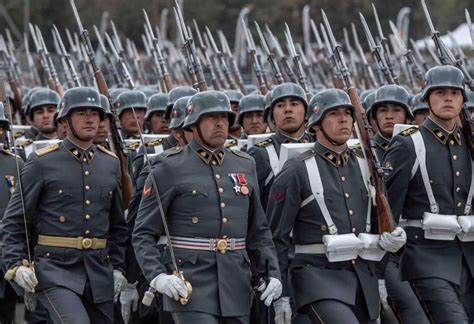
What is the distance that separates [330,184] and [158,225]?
1.27 meters

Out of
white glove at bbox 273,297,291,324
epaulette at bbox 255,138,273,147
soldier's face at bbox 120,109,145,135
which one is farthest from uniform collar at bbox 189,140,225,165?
soldier's face at bbox 120,109,145,135

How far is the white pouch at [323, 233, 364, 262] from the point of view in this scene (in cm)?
902

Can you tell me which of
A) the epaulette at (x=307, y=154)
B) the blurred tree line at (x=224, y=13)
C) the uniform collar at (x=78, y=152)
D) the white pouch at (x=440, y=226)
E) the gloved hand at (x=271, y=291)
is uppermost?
the blurred tree line at (x=224, y=13)

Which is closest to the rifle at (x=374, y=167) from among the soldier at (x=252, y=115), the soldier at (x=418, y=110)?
the soldier at (x=418, y=110)

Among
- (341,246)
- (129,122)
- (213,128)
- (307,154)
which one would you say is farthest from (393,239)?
(129,122)

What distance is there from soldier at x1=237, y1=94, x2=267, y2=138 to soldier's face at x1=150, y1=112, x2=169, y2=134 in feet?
2.82

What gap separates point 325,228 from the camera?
918 centimetres

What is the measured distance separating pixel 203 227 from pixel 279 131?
327 centimetres

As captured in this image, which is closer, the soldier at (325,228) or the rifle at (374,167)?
the soldier at (325,228)

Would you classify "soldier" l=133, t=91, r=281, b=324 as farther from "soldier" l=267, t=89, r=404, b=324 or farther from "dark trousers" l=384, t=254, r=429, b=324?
"dark trousers" l=384, t=254, r=429, b=324

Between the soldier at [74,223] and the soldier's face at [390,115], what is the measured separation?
3.36 metres

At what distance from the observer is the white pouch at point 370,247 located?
30.1 ft

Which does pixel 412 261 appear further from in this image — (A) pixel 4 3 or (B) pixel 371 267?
(A) pixel 4 3

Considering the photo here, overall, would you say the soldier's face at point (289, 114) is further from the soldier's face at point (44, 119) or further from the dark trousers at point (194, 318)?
the dark trousers at point (194, 318)
